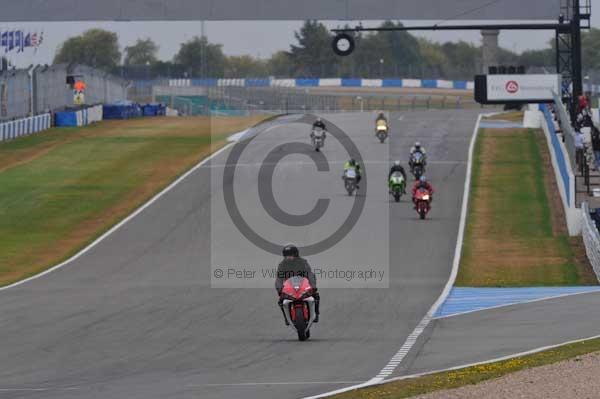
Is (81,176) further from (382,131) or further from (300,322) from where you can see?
(300,322)

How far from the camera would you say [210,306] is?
2330 cm

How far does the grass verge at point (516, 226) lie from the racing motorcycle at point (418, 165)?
1953mm

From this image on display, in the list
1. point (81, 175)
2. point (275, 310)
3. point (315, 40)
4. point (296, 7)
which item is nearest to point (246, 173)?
point (81, 175)

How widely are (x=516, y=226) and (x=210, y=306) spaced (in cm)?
1526

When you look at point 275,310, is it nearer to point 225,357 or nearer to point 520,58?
point 225,357

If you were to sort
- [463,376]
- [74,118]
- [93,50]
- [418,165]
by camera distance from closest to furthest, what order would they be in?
1. [463,376]
2. [418,165]
3. [74,118]
4. [93,50]

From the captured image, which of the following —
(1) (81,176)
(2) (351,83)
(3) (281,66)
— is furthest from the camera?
(3) (281,66)

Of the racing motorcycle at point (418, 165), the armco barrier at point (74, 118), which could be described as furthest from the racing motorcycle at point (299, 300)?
the armco barrier at point (74, 118)

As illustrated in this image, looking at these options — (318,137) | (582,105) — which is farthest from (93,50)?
(582,105)

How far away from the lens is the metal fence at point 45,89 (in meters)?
65.1

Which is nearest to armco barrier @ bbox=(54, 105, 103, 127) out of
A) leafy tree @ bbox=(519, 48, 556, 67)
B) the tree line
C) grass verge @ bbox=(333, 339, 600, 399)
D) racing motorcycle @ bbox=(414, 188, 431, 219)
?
racing motorcycle @ bbox=(414, 188, 431, 219)

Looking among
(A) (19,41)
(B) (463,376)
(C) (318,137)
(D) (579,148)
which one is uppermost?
(A) (19,41)

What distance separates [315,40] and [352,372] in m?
154

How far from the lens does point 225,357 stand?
1659cm
